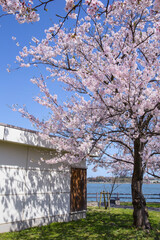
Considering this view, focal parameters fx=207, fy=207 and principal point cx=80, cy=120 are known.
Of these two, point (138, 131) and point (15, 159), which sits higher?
point (138, 131)

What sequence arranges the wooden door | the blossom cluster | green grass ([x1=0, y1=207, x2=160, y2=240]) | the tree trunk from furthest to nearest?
the wooden door → the tree trunk → green grass ([x1=0, y1=207, x2=160, y2=240]) → the blossom cluster

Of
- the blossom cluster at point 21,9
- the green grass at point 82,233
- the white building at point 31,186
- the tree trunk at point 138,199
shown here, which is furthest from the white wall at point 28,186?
the blossom cluster at point 21,9

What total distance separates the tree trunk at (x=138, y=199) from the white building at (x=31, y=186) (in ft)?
10.0

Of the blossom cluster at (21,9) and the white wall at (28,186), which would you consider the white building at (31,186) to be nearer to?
the white wall at (28,186)

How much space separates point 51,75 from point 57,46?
122 cm

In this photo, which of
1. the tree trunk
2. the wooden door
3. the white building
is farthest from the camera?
the wooden door

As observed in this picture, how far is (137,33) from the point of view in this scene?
778cm

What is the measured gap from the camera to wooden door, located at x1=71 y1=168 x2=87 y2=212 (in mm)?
9406

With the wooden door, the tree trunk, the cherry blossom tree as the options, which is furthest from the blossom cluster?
the wooden door

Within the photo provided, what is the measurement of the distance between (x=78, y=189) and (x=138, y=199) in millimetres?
3266

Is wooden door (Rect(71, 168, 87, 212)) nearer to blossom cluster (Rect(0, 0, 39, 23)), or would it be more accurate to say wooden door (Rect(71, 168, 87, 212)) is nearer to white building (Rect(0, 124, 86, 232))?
white building (Rect(0, 124, 86, 232))

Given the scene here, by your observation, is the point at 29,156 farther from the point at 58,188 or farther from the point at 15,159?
the point at 58,188

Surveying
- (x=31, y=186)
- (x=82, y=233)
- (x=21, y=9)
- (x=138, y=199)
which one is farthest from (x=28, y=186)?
(x=21, y=9)

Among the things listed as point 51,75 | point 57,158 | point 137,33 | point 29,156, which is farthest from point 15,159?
point 137,33
